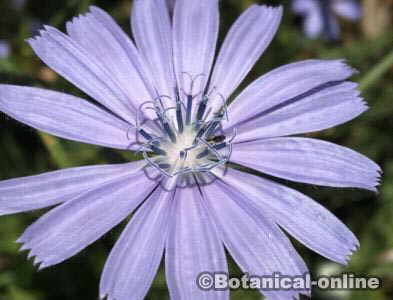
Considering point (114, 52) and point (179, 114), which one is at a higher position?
point (114, 52)

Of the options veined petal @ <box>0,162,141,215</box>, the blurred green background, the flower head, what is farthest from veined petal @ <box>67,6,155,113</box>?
the flower head

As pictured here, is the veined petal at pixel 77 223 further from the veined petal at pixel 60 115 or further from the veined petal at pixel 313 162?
the veined petal at pixel 313 162

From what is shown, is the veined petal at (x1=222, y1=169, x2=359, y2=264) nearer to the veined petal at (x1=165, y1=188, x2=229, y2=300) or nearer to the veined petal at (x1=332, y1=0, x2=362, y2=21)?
the veined petal at (x1=165, y1=188, x2=229, y2=300)

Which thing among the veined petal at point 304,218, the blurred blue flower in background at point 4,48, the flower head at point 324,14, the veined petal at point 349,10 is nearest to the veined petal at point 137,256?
the veined petal at point 304,218

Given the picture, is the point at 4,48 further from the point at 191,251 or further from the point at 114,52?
the point at 191,251

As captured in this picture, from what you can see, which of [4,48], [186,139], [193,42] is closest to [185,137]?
[186,139]
